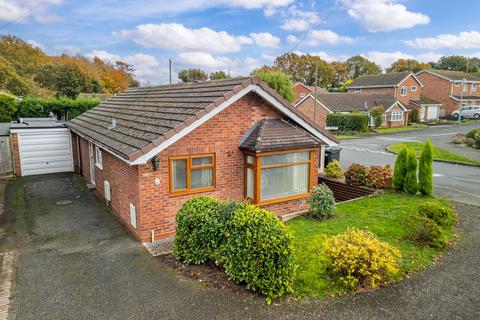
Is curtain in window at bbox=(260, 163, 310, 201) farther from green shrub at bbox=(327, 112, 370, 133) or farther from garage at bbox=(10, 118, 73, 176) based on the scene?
green shrub at bbox=(327, 112, 370, 133)

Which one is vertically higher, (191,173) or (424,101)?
(424,101)

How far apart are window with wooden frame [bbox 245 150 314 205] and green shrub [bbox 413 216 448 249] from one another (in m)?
3.56

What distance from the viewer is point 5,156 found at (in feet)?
54.2

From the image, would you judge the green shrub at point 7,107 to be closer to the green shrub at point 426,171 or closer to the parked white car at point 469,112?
the green shrub at point 426,171

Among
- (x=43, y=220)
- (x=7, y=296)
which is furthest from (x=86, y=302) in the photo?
(x=43, y=220)

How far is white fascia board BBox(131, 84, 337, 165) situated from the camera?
8.27m

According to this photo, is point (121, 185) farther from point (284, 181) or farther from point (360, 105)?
point (360, 105)

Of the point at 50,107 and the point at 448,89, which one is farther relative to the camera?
the point at 448,89

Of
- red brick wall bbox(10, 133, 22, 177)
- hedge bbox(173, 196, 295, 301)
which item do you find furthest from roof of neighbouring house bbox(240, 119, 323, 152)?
red brick wall bbox(10, 133, 22, 177)

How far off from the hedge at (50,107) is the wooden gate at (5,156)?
7.19 meters

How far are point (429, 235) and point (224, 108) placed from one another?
20.2 feet

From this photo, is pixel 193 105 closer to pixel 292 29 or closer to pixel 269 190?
pixel 269 190

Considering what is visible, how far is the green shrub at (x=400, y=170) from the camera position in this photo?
12.9 meters

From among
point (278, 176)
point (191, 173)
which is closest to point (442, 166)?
point (278, 176)
